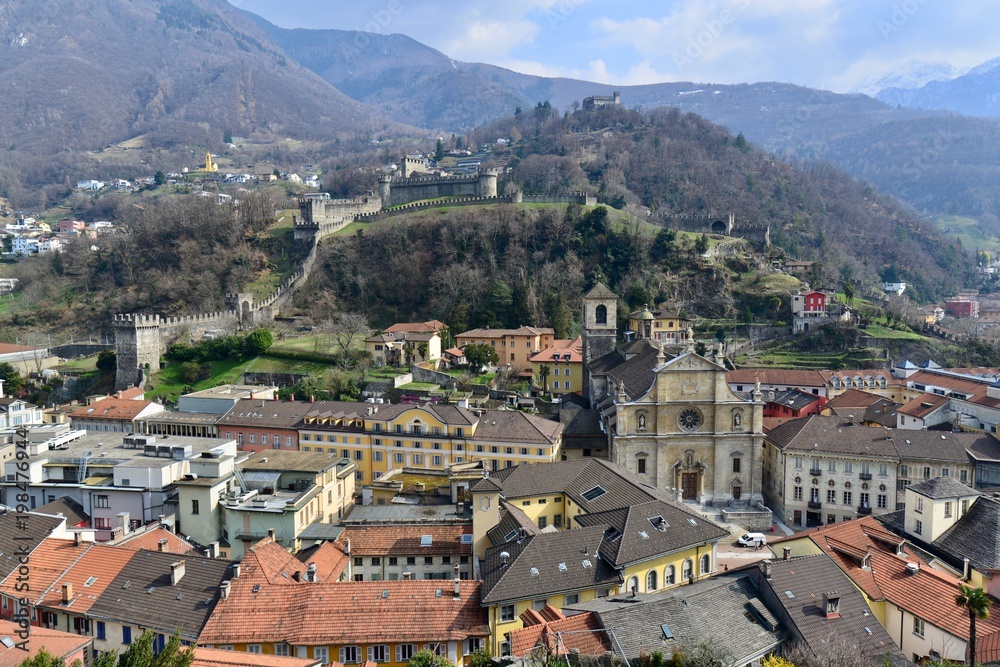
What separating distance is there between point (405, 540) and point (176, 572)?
8119 millimetres

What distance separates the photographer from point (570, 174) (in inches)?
4045

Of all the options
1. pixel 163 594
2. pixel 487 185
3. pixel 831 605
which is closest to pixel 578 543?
pixel 831 605

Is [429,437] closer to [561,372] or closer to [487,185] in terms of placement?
[561,372]

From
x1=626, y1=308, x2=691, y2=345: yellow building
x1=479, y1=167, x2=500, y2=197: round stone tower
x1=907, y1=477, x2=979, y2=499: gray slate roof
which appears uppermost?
x1=479, y1=167, x2=500, y2=197: round stone tower

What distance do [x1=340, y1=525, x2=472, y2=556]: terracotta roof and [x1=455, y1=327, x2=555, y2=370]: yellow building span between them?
3015 cm

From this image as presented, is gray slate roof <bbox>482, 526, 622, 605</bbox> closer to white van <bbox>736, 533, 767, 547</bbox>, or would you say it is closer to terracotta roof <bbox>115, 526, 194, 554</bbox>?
white van <bbox>736, 533, 767, 547</bbox>

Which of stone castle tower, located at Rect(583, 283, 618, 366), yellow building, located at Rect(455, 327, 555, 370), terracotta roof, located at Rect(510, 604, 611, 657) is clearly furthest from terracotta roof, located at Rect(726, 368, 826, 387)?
terracotta roof, located at Rect(510, 604, 611, 657)

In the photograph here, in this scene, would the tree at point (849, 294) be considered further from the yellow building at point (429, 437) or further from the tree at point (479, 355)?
the yellow building at point (429, 437)

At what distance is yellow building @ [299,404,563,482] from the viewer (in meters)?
38.9

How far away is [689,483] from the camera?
130 feet

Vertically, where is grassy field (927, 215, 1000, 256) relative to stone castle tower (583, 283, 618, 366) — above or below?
above

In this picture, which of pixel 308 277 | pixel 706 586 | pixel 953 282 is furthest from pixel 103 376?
pixel 953 282

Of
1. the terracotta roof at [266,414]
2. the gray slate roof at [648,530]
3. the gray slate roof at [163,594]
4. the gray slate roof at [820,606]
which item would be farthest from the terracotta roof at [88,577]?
the gray slate roof at [820,606]

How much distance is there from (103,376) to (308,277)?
2194cm
